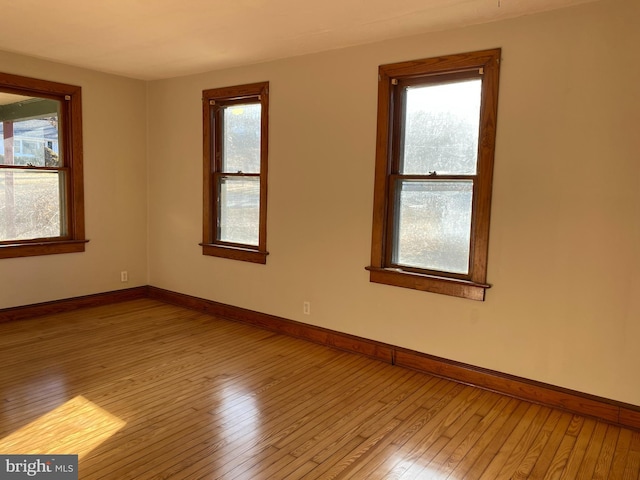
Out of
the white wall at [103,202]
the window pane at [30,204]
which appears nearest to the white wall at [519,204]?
the white wall at [103,202]

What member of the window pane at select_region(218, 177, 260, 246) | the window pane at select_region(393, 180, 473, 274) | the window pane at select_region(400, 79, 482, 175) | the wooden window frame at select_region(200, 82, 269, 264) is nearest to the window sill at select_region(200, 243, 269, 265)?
the wooden window frame at select_region(200, 82, 269, 264)

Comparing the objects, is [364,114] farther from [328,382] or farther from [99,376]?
[99,376]

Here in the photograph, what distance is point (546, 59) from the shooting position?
2.89 m

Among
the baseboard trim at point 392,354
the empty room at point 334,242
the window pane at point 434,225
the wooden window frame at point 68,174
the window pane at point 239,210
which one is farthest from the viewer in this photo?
the window pane at point 239,210

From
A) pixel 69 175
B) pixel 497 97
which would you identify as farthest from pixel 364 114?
pixel 69 175

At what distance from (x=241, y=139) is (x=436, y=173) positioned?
2080 millimetres

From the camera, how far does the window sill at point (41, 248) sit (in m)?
4.36

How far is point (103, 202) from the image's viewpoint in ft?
16.5

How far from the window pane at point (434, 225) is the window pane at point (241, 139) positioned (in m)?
1.60

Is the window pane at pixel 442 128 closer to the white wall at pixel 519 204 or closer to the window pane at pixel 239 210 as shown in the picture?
the white wall at pixel 519 204

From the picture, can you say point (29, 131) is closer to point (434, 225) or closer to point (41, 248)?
point (41, 248)

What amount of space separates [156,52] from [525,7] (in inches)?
114

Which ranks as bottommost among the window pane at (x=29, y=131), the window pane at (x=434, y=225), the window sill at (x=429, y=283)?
the window sill at (x=429, y=283)

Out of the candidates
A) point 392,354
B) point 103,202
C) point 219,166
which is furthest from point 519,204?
point 103,202
